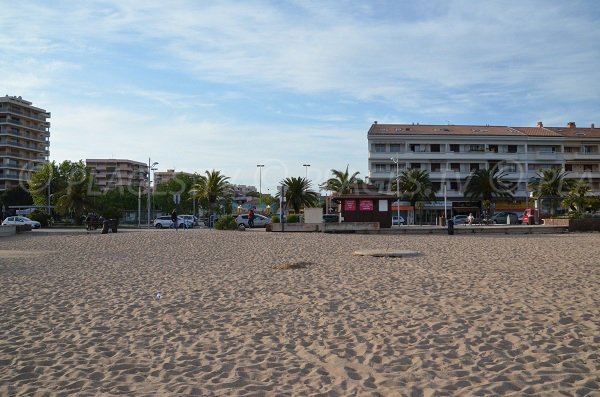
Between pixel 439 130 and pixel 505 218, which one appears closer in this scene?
pixel 505 218

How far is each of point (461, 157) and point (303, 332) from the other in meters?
69.3

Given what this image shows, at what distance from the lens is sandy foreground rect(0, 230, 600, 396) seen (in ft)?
17.4

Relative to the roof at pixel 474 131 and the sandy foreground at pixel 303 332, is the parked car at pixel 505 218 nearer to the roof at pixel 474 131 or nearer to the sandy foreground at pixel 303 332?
the roof at pixel 474 131

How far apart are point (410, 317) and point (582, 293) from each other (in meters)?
4.03

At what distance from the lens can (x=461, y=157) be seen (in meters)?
72.7

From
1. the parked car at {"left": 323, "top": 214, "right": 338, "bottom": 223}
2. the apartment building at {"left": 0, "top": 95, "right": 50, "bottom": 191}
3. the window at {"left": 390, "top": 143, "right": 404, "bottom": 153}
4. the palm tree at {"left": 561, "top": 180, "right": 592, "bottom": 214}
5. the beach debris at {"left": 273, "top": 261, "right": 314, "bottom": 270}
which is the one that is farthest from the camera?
the apartment building at {"left": 0, "top": 95, "right": 50, "bottom": 191}

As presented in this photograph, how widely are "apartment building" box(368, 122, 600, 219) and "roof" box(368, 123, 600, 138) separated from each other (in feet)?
0.45

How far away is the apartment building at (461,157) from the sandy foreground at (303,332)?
58.9 meters

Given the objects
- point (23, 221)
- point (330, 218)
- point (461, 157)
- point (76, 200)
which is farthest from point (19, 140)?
point (461, 157)

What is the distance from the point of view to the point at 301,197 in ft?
197

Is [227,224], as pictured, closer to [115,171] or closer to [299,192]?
[299,192]

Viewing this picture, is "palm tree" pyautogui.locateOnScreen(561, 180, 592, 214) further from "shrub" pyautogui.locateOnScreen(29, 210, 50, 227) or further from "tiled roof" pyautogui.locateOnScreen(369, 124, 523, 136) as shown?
"shrub" pyautogui.locateOnScreen(29, 210, 50, 227)

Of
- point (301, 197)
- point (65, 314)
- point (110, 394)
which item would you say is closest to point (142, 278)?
point (65, 314)

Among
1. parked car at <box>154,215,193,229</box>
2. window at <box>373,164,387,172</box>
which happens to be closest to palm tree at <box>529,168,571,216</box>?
window at <box>373,164,387,172</box>
